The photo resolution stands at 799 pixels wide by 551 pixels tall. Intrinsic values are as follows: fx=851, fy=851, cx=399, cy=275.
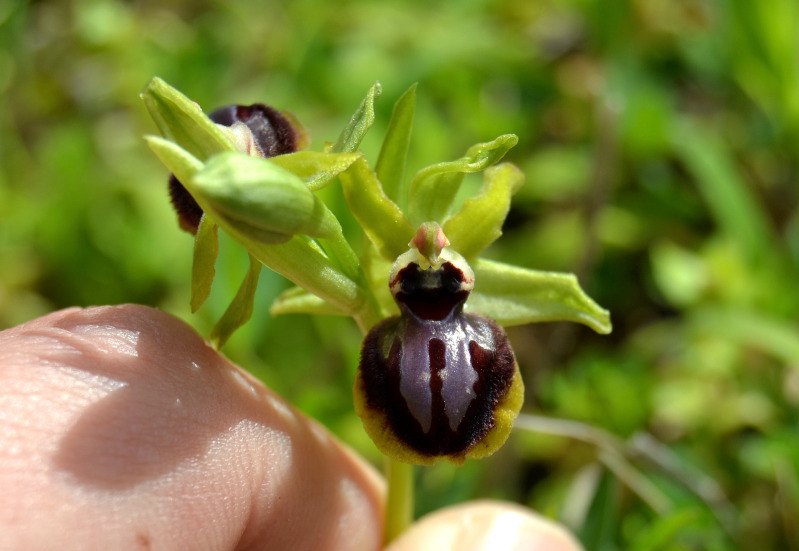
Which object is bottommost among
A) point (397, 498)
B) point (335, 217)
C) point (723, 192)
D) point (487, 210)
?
point (723, 192)

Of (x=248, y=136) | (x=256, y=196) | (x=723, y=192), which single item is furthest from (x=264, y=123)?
(x=723, y=192)

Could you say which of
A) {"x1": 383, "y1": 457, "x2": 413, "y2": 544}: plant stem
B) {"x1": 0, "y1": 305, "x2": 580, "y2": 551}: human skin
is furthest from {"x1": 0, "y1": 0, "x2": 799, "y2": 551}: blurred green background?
{"x1": 0, "y1": 305, "x2": 580, "y2": 551}: human skin

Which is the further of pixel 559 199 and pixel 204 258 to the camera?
pixel 559 199

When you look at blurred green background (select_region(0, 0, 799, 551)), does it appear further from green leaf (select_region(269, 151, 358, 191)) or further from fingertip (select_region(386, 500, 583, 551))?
green leaf (select_region(269, 151, 358, 191))

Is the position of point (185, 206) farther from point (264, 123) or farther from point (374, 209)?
point (374, 209)

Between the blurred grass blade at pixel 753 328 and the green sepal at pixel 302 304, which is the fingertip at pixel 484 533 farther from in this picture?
the blurred grass blade at pixel 753 328

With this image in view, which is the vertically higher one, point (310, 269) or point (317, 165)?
point (317, 165)

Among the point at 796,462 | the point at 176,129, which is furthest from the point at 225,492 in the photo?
the point at 796,462
